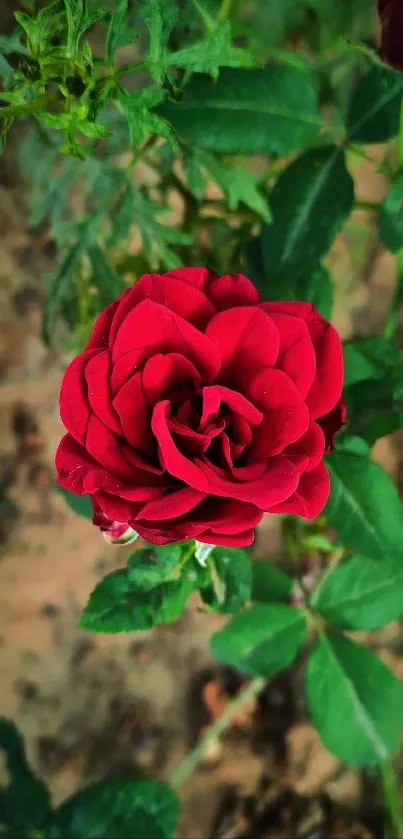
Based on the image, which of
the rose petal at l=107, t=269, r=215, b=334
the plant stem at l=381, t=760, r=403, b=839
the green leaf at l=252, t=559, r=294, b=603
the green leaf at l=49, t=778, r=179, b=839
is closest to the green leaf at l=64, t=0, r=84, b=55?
the rose petal at l=107, t=269, r=215, b=334

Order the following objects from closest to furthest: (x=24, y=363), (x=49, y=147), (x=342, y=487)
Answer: (x=342, y=487) → (x=49, y=147) → (x=24, y=363)

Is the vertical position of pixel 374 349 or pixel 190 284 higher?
pixel 190 284

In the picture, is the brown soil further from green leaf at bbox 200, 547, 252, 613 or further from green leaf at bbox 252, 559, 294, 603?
green leaf at bbox 200, 547, 252, 613

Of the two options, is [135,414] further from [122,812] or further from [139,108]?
[122,812]

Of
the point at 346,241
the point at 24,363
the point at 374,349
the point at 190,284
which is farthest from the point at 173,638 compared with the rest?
the point at 190,284

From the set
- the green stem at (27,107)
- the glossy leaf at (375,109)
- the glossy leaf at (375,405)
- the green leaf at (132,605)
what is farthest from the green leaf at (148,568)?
the glossy leaf at (375,109)

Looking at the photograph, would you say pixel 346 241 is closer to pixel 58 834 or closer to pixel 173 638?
pixel 173 638

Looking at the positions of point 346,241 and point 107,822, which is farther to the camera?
point 346,241

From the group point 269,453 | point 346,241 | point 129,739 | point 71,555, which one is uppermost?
point 269,453
